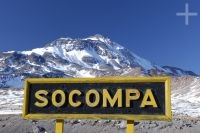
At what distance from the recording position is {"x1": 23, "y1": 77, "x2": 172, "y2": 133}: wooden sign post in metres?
15.7

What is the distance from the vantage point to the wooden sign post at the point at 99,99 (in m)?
15.7

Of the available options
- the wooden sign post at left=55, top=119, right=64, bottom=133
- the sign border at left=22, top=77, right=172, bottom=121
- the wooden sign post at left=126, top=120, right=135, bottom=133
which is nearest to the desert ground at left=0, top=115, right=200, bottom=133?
the sign border at left=22, top=77, right=172, bottom=121

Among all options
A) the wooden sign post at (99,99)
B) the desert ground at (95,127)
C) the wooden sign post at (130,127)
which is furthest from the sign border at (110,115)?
the desert ground at (95,127)

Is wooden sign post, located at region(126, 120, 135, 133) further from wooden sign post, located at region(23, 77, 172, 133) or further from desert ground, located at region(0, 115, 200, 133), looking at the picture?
desert ground, located at region(0, 115, 200, 133)

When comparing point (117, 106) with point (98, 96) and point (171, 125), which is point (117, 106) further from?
point (171, 125)

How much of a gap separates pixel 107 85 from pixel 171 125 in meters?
104

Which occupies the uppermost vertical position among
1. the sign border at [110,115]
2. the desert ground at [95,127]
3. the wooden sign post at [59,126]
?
the sign border at [110,115]

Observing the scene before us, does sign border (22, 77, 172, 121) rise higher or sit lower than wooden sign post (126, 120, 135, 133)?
higher

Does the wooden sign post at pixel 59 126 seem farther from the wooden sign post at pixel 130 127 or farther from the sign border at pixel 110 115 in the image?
the wooden sign post at pixel 130 127

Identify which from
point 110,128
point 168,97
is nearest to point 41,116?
point 168,97

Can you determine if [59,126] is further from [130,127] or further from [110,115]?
[130,127]

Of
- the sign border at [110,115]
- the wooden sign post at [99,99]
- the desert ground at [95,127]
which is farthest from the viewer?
the desert ground at [95,127]

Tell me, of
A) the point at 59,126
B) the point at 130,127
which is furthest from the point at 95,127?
the point at 130,127

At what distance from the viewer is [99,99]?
1609cm
